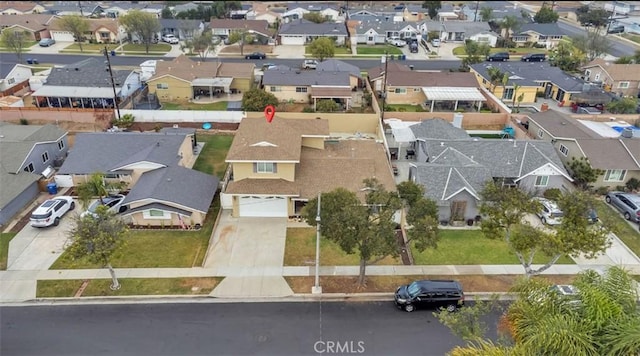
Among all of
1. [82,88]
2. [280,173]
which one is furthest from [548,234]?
[82,88]

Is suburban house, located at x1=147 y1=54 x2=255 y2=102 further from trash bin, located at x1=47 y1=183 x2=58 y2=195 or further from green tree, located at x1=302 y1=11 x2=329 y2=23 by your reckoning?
green tree, located at x1=302 y1=11 x2=329 y2=23

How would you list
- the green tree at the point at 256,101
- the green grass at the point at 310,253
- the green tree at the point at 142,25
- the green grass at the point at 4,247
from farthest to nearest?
the green tree at the point at 142,25
the green tree at the point at 256,101
the green grass at the point at 310,253
the green grass at the point at 4,247

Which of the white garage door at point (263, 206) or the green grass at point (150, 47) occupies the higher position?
the green grass at point (150, 47)

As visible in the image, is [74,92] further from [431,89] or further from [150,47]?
[431,89]

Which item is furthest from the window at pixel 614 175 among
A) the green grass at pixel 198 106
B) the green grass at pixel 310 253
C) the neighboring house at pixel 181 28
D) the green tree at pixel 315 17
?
the neighboring house at pixel 181 28

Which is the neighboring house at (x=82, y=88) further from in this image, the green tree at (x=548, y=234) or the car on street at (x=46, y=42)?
the green tree at (x=548, y=234)

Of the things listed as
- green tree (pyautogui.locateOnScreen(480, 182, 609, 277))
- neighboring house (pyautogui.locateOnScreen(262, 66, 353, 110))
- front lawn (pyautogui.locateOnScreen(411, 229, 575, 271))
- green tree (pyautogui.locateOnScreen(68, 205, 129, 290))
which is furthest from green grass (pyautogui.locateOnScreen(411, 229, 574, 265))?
neighboring house (pyautogui.locateOnScreen(262, 66, 353, 110))
